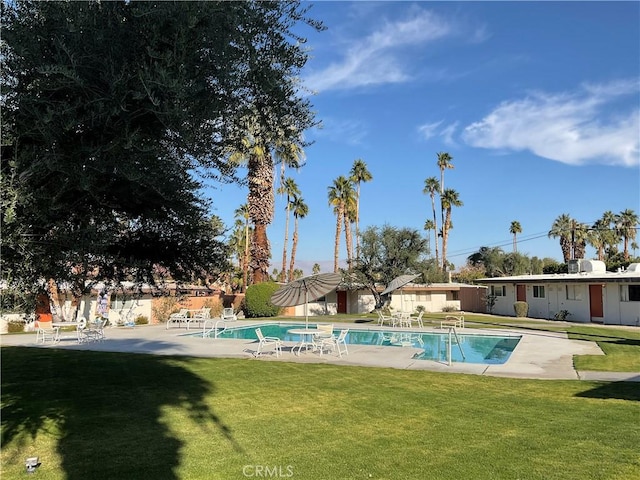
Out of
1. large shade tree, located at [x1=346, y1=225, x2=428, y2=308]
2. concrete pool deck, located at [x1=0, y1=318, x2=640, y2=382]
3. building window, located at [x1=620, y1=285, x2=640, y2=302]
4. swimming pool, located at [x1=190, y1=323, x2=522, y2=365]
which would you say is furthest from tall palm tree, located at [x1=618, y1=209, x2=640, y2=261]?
swimming pool, located at [x1=190, y1=323, x2=522, y2=365]

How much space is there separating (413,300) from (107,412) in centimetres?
3529

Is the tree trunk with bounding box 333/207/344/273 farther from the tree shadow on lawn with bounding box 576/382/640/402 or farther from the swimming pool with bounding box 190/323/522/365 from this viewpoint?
the tree shadow on lawn with bounding box 576/382/640/402

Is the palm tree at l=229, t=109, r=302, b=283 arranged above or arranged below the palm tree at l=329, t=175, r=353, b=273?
below

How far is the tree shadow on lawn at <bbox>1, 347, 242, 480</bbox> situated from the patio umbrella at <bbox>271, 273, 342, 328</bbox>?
4563mm

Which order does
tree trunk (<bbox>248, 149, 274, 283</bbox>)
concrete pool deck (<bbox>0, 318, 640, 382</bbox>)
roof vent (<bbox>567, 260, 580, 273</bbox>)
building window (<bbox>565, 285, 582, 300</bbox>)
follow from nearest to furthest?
concrete pool deck (<bbox>0, 318, 640, 382</bbox>) < building window (<bbox>565, 285, 582, 300</bbox>) < tree trunk (<bbox>248, 149, 274, 283</bbox>) < roof vent (<bbox>567, 260, 580, 273</bbox>)

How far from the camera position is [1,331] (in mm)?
23125

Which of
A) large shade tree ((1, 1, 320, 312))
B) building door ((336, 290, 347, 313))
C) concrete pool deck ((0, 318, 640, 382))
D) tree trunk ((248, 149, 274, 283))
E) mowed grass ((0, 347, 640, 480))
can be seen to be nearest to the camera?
large shade tree ((1, 1, 320, 312))

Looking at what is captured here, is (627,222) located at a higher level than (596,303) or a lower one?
higher

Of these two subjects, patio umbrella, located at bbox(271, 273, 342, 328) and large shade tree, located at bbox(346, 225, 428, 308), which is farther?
large shade tree, located at bbox(346, 225, 428, 308)

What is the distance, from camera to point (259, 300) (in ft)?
99.8

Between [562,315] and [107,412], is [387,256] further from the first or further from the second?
[107,412]

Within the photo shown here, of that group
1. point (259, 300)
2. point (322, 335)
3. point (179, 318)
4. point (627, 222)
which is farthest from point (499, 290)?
point (627, 222)

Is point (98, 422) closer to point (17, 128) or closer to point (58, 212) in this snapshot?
point (58, 212)

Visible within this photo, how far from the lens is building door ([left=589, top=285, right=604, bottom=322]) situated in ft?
93.7
